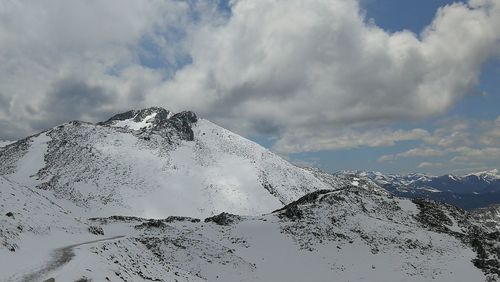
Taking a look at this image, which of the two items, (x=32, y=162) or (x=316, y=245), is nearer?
(x=316, y=245)

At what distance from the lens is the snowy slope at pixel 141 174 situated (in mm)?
141875

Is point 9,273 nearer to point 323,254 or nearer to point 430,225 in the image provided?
point 323,254

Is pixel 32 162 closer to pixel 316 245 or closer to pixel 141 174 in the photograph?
pixel 141 174

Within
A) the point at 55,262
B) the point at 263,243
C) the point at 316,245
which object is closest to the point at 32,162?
the point at 263,243

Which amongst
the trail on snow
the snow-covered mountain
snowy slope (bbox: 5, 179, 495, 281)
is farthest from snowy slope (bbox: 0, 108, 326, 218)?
the trail on snow

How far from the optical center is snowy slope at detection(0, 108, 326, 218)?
5586 inches

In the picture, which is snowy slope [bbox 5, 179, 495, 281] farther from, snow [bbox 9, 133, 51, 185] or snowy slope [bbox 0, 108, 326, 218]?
snow [bbox 9, 133, 51, 185]

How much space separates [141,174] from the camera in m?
159

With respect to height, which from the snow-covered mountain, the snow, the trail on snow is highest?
the snow

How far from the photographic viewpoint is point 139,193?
14775 cm

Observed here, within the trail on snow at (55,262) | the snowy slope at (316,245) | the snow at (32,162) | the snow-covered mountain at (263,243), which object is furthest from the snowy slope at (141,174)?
the trail on snow at (55,262)

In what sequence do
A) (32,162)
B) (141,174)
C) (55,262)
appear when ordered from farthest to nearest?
(32,162), (141,174), (55,262)

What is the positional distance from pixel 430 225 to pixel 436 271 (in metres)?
18.5

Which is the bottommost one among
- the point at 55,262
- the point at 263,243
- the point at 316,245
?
the point at 55,262
